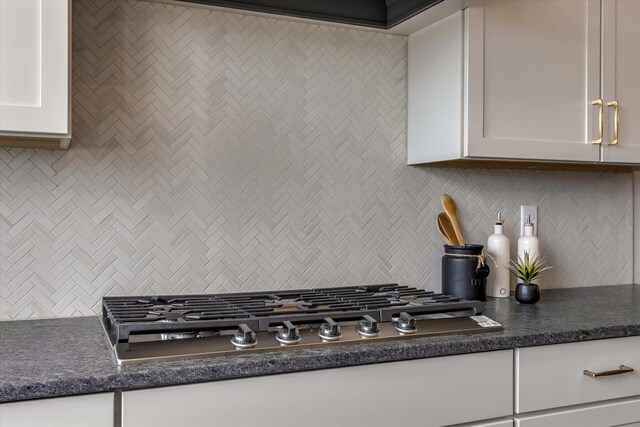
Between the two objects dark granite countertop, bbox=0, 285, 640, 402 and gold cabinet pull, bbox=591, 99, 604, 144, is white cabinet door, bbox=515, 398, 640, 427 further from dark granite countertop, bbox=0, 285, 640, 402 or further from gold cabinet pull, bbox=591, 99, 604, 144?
gold cabinet pull, bbox=591, 99, 604, 144

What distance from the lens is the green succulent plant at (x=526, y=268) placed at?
201 centimetres

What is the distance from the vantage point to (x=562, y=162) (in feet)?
6.54

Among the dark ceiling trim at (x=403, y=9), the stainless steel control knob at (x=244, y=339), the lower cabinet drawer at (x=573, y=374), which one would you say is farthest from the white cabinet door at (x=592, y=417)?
the dark ceiling trim at (x=403, y=9)

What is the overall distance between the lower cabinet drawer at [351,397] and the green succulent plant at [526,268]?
599 millimetres

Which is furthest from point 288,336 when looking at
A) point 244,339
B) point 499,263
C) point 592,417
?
point 499,263

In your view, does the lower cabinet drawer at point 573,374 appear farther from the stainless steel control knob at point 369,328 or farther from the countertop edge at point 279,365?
the stainless steel control knob at point 369,328

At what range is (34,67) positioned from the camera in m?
1.34

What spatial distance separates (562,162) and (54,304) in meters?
1.61

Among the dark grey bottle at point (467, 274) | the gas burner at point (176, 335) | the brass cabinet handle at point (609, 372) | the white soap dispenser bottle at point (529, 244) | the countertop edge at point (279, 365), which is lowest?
the brass cabinet handle at point (609, 372)

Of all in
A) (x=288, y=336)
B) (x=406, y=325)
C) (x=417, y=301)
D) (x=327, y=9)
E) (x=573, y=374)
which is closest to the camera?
(x=288, y=336)

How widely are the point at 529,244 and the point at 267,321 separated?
1.16 m

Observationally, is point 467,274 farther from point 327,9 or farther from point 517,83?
point 327,9

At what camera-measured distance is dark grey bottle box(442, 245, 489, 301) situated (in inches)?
77.7

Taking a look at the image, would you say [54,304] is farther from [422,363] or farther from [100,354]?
[422,363]
